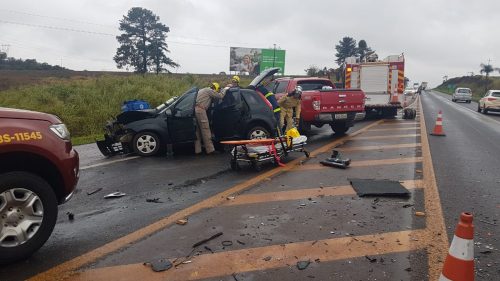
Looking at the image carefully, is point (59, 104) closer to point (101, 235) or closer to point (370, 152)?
point (370, 152)

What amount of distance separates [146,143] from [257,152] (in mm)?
2894

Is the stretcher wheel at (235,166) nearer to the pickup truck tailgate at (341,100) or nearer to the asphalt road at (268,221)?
the asphalt road at (268,221)

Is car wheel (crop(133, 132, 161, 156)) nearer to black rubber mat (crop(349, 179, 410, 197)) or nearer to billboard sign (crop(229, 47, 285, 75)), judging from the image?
black rubber mat (crop(349, 179, 410, 197))

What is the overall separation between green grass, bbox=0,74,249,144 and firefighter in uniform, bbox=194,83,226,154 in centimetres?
465

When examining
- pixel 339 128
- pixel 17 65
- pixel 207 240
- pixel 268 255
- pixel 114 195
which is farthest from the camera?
pixel 17 65

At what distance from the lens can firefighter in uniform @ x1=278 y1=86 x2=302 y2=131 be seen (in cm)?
1137

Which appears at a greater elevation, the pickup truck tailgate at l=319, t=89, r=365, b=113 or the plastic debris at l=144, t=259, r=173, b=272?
the pickup truck tailgate at l=319, t=89, r=365, b=113

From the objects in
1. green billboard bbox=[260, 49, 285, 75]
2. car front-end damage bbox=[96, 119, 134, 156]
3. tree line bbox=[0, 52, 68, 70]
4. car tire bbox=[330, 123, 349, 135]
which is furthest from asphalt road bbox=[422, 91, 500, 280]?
tree line bbox=[0, 52, 68, 70]

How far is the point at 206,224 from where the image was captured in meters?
4.54

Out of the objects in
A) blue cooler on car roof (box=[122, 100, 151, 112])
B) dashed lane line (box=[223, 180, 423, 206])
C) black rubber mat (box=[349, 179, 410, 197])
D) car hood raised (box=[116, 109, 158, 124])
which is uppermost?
blue cooler on car roof (box=[122, 100, 151, 112])

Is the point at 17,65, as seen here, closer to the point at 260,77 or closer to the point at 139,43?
the point at 139,43

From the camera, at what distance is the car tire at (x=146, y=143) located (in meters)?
8.88

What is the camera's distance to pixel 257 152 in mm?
7352

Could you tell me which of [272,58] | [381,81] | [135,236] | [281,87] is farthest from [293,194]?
[272,58]
